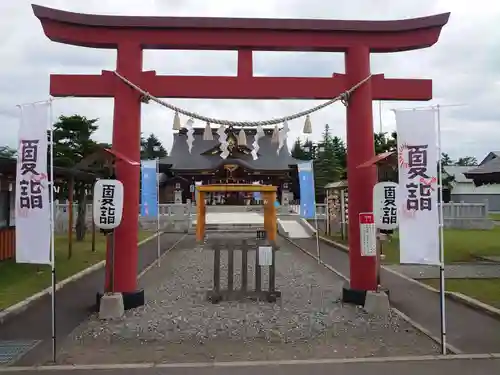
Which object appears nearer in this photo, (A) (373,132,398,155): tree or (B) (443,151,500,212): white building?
(A) (373,132,398,155): tree

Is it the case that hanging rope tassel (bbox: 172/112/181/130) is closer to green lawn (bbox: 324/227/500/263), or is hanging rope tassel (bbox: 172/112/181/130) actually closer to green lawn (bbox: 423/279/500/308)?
green lawn (bbox: 423/279/500/308)

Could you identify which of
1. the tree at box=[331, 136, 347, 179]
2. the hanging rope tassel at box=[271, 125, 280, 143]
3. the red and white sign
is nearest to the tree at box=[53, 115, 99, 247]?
the hanging rope tassel at box=[271, 125, 280, 143]

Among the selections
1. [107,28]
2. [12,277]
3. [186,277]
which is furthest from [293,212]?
[107,28]

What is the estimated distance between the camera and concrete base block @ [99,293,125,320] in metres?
7.84

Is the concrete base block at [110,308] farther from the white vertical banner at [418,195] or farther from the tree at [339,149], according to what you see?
the tree at [339,149]

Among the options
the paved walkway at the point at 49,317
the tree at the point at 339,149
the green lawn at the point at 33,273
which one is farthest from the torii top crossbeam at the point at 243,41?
the tree at the point at 339,149

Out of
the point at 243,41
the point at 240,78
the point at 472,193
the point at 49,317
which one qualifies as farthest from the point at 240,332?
the point at 472,193

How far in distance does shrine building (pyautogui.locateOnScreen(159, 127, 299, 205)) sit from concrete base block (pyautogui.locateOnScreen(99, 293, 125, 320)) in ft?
102

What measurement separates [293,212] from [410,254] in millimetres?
27609

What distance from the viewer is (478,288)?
10.2m

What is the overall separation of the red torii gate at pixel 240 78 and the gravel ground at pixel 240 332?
3.04ft

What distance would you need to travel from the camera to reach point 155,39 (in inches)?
341

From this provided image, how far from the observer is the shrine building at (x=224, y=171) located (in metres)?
40.0

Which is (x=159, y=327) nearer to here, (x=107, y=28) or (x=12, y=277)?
(x=107, y=28)
